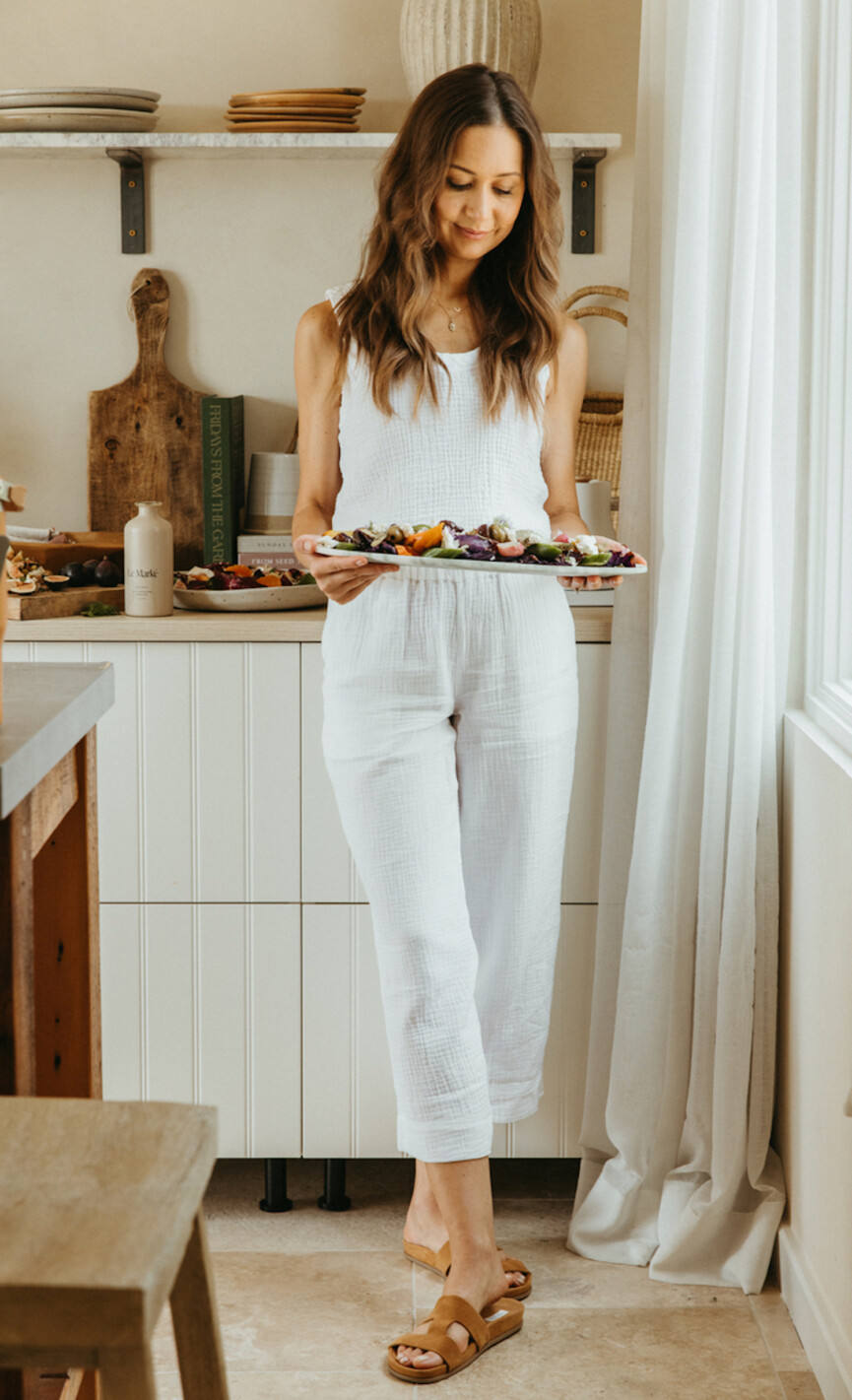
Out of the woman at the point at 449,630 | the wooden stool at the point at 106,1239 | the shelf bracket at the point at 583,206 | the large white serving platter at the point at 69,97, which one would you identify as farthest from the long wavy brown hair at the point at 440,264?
the wooden stool at the point at 106,1239

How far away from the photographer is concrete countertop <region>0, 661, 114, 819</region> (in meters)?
0.96

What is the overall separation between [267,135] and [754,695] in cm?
131

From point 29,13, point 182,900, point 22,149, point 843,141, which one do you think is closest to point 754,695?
point 843,141

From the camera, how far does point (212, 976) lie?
2.21 metres

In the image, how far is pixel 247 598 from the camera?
7.41 feet

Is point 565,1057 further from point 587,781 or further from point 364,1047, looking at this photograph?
point 587,781

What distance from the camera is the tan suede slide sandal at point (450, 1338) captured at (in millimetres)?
1809

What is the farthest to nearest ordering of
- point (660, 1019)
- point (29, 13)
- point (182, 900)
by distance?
point (29, 13) < point (182, 900) < point (660, 1019)

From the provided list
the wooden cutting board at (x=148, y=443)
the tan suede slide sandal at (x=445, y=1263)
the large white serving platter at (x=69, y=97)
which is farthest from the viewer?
the wooden cutting board at (x=148, y=443)

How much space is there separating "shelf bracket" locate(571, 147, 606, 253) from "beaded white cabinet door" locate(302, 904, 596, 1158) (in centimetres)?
124

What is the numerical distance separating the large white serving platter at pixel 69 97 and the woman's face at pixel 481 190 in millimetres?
859

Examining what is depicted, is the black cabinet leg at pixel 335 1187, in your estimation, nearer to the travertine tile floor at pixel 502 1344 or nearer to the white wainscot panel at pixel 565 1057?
the travertine tile floor at pixel 502 1344

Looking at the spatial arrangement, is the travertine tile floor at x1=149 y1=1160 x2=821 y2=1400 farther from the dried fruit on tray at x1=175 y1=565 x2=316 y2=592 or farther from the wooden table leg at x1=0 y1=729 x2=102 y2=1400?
the dried fruit on tray at x1=175 y1=565 x2=316 y2=592

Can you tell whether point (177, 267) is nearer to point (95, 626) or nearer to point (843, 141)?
point (95, 626)
